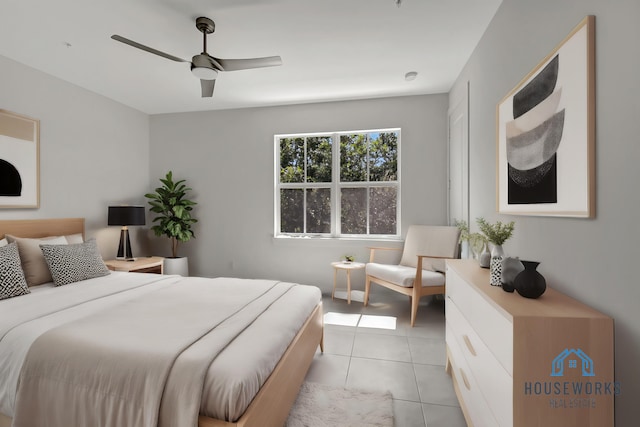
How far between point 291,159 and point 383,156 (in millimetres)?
1390

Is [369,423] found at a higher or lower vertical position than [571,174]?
lower

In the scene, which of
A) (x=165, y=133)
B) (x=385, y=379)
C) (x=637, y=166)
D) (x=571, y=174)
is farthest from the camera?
(x=165, y=133)

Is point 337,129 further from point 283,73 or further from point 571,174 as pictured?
point 571,174

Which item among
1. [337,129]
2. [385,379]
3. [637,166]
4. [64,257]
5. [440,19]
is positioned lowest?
[385,379]

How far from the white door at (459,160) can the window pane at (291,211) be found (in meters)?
2.12

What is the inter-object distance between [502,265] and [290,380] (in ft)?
4.39

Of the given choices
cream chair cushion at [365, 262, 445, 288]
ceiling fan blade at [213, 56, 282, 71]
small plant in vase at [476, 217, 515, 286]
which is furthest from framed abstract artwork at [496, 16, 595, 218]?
ceiling fan blade at [213, 56, 282, 71]

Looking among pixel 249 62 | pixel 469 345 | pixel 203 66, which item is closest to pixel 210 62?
pixel 203 66

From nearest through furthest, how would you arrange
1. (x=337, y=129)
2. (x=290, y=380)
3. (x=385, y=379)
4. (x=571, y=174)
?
1. (x=571, y=174)
2. (x=290, y=380)
3. (x=385, y=379)
4. (x=337, y=129)

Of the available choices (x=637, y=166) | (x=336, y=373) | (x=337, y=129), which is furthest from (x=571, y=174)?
(x=337, y=129)

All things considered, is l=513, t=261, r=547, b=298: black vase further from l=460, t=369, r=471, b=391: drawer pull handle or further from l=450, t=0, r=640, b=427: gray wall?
l=460, t=369, r=471, b=391: drawer pull handle

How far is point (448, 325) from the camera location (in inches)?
91.5

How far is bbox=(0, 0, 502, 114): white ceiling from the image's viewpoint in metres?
2.31

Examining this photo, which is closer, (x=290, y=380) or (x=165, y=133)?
(x=290, y=380)
